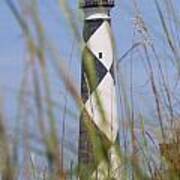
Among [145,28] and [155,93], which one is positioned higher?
[145,28]

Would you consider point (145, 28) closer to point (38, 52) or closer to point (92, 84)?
point (92, 84)

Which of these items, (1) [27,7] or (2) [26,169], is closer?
(1) [27,7]

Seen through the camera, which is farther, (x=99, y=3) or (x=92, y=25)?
(x=92, y=25)

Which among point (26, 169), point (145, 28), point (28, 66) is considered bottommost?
point (26, 169)

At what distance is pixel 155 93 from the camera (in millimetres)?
1521

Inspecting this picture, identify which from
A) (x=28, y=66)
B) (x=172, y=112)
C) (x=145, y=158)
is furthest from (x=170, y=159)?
(x=28, y=66)

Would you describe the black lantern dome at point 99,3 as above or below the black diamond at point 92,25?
below

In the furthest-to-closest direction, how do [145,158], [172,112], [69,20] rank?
[172,112] → [145,158] → [69,20]

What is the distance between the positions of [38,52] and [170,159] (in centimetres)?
47

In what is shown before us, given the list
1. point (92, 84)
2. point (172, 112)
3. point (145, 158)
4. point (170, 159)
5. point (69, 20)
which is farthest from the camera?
point (172, 112)

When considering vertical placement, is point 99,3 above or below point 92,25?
below

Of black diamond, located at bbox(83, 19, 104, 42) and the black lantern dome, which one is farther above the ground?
black diamond, located at bbox(83, 19, 104, 42)

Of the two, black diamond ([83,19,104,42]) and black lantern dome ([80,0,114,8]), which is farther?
black diamond ([83,19,104,42])

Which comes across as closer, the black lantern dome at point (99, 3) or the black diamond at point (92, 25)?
the black lantern dome at point (99, 3)
